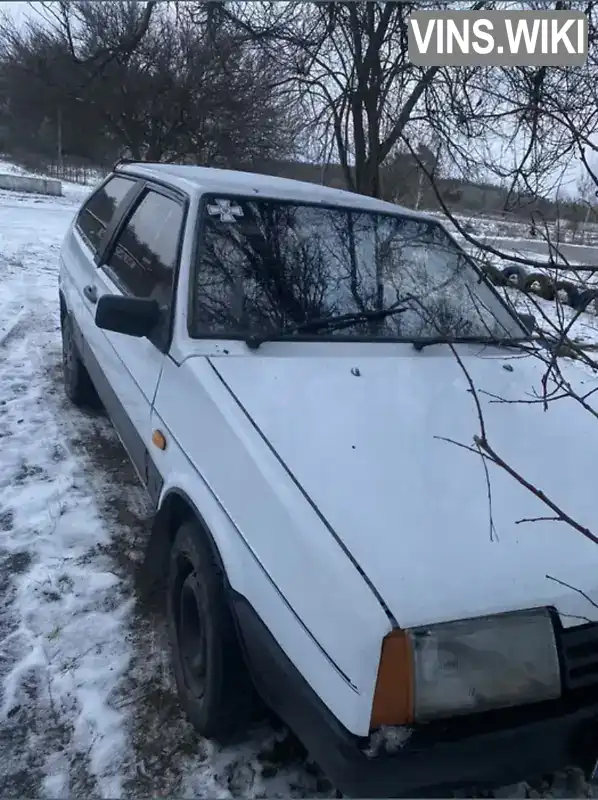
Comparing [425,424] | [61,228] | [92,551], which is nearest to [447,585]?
[425,424]

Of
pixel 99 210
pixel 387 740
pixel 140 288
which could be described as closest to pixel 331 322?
pixel 140 288

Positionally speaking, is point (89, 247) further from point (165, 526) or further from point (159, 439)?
point (165, 526)

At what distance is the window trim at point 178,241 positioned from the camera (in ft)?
8.98

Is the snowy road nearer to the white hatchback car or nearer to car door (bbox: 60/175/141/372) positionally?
the white hatchback car

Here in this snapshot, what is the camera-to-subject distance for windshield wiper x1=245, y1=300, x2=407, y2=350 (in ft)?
8.66

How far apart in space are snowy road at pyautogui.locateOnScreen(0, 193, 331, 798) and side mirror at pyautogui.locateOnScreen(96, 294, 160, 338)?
1.11 meters

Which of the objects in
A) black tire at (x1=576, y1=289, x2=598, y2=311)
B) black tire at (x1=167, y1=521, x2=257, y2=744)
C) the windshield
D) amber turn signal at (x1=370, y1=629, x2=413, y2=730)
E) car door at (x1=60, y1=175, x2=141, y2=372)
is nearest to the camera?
amber turn signal at (x1=370, y1=629, x2=413, y2=730)

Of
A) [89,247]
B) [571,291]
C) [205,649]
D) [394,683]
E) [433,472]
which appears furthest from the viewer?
[89,247]

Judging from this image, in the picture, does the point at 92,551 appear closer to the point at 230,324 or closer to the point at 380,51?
the point at 230,324

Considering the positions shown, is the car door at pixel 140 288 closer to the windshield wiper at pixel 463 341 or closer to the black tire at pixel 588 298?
the windshield wiper at pixel 463 341

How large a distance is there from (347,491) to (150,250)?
1824 millimetres

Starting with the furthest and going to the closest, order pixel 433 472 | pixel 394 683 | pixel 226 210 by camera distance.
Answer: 1. pixel 226 210
2. pixel 433 472
3. pixel 394 683

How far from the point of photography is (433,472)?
2.06 meters

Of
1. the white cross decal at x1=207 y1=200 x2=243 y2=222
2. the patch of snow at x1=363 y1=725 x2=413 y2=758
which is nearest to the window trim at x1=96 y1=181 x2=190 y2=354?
the white cross decal at x1=207 y1=200 x2=243 y2=222
